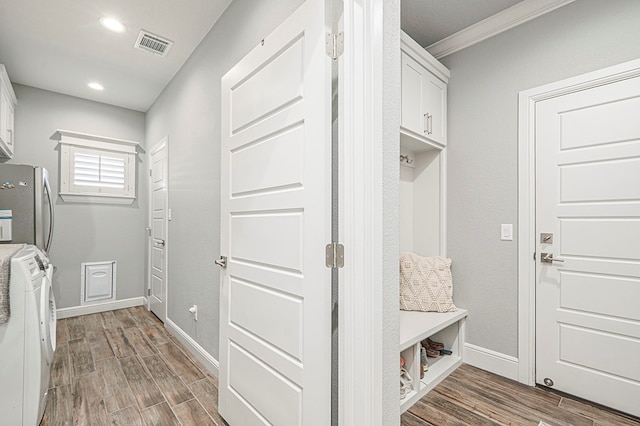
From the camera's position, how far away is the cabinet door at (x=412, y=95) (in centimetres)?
221

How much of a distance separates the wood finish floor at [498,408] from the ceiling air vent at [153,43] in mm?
3458

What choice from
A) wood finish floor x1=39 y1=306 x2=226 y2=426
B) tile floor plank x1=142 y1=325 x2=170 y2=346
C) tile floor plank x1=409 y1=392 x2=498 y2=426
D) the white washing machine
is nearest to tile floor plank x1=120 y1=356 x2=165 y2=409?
wood finish floor x1=39 y1=306 x2=226 y2=426

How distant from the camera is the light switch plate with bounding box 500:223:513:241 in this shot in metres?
2.25

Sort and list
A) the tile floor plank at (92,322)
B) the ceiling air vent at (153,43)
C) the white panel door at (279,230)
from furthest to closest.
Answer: the tile floor plank at (92,322), the ceiling air vent at (153,43), the white panel door at (279,230)

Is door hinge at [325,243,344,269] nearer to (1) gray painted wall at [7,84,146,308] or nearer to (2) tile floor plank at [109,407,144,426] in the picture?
(2) tile floor plank at [109,407,144,426]

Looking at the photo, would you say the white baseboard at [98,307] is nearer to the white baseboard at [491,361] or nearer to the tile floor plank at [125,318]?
the tile floor plank at [125,318]

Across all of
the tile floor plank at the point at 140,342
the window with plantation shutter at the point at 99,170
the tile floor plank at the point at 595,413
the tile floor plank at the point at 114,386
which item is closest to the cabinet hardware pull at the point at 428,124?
the tile floor plank at the point at 595,413

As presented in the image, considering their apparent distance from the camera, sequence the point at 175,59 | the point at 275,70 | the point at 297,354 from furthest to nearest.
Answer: the point at 175,59 < the point at 275,70 < the point at 297,354

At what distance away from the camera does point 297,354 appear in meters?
1.24

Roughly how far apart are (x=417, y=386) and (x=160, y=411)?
1661 millimetres

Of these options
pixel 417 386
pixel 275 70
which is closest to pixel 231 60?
pixel 275 70

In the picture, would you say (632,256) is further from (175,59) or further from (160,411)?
(175,59)

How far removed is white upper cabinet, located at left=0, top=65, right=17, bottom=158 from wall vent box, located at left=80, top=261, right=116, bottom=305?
5.07ft

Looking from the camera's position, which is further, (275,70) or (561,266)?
(561,266)
